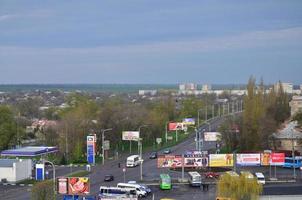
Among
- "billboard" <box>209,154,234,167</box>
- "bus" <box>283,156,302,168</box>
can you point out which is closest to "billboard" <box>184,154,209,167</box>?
"billboard" <box>209,154,234,167</box>

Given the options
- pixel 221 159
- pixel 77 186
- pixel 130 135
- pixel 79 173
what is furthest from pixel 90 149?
pixel 77 186

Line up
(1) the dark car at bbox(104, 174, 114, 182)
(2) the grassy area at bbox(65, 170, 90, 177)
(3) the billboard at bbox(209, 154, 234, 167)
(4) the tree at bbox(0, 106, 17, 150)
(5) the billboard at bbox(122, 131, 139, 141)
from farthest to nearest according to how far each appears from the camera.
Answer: (5) the billboard at bbox(122, 131, 139, 141), (4) the tree at bbox(0, 106, 17, 150), (2) the grassy area at bbox(65, 170, 90, 177), (3) the billboard at bbox(209, 154, 234, 167), (1) the dark car at bbox(104, 174, 114, 182)

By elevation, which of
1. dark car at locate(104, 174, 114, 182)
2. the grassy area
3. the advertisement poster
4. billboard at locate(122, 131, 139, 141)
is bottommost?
the grassy area

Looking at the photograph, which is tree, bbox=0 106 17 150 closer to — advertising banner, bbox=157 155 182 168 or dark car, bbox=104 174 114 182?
dark car, bbox=104 174 114 182

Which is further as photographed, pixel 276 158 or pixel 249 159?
pixel 249 159

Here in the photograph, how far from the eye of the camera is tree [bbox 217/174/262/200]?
32.8 m

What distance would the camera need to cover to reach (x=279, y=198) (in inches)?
1288

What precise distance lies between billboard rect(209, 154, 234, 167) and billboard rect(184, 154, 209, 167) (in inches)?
20.2

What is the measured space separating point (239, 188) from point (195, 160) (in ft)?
61.5

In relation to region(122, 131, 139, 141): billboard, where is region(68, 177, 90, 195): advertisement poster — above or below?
below

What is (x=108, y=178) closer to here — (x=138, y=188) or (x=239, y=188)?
(x=138, y=188)

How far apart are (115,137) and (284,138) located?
2267cm

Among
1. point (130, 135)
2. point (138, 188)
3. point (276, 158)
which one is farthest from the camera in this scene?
point (130, 135)

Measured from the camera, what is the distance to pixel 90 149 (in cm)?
6412
